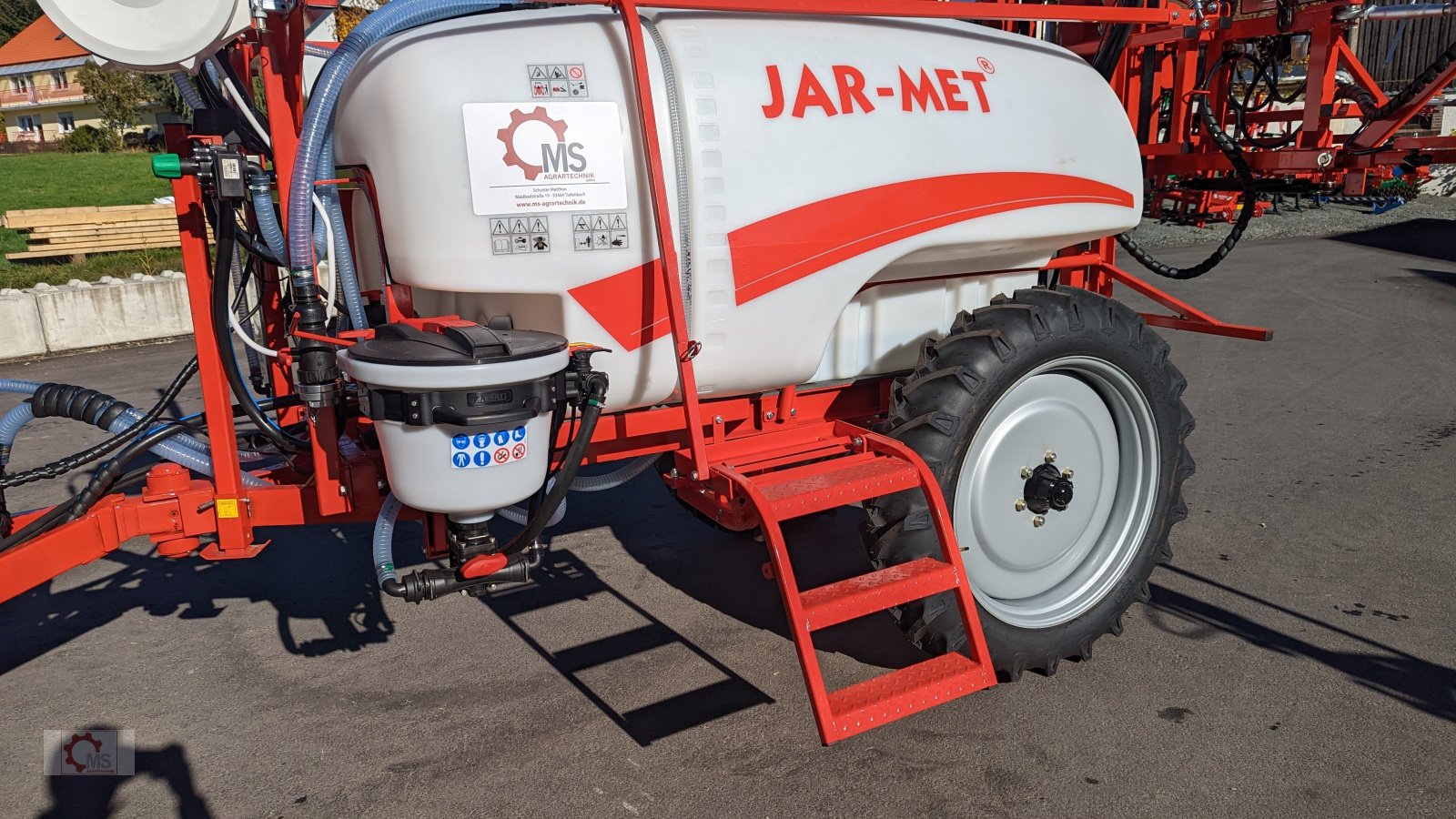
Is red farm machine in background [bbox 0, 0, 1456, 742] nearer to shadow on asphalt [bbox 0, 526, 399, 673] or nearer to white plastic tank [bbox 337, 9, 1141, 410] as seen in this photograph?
white plastic tank [bbox 337, 9, 1141, 410]

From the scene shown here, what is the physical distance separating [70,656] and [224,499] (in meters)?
1.43

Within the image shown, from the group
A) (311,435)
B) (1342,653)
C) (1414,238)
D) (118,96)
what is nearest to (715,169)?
(311,435)

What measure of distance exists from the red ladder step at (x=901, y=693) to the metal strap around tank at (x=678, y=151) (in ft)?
3.71

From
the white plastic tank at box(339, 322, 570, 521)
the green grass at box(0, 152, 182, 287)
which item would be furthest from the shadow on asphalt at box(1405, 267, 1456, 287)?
the green grass at box(0, 152, 182, 287)

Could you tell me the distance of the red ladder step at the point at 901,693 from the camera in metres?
2.65

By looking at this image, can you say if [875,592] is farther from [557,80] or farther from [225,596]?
[225,596]

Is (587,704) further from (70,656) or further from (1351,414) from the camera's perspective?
(1351,414)

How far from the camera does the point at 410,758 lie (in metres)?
3.02

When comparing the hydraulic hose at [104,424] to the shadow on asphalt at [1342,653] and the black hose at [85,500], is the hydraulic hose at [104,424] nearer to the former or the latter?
the black hose at [85,500]

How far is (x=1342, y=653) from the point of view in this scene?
3.51 metres

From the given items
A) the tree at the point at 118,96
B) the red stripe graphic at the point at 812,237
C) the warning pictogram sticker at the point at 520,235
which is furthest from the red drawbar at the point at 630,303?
the tree at the point at 118,96

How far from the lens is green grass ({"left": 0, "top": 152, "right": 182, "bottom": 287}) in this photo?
35.6 ft

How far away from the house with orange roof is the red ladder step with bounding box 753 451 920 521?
189ft

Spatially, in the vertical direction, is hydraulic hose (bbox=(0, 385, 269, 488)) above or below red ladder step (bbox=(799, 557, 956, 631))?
above
